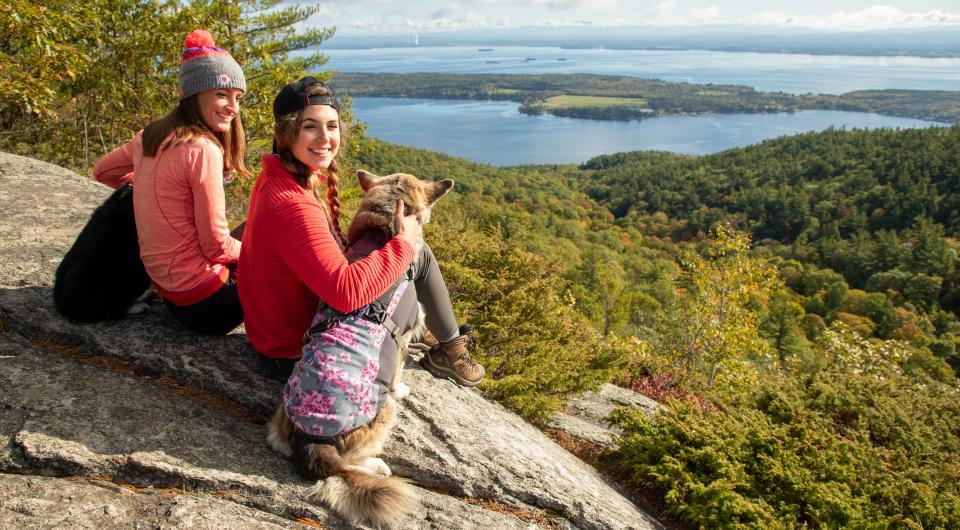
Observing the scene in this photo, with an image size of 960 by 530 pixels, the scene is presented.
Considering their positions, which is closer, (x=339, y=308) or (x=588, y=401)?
(x=339, y=308)

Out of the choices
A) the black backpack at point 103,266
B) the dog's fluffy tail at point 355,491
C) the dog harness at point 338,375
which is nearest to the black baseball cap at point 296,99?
the dog harness at point 338,375

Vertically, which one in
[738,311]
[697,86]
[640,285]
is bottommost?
[640,285]

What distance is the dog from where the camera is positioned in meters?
2.54

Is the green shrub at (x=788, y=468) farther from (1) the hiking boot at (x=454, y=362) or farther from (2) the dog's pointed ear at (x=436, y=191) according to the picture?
(2) the dog's pointed ear at (x=436, y=191)

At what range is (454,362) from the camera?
3934 millimetres

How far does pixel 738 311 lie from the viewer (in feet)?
49.5

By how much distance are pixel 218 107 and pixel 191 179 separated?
1.59 feet

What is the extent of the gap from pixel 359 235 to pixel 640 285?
161 ft

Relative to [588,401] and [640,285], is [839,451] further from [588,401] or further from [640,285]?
[640,285]

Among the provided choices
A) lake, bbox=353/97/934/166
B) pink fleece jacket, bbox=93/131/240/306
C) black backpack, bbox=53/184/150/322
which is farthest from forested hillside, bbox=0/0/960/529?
lake, bbox=353/97/934/166

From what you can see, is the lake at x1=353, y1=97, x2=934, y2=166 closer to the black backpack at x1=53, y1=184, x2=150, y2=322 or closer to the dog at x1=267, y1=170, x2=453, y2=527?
the black backpack at x1=53, y1=184, x2=150, y2=322

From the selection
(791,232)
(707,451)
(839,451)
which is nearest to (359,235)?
(707,451)

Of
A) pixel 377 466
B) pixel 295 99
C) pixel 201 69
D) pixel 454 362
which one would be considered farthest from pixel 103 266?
pixel 454 362

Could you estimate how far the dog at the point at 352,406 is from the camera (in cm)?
254
